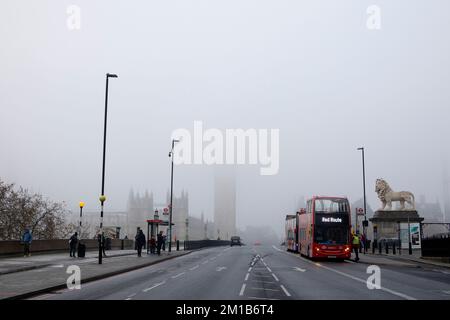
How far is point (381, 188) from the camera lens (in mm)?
61406

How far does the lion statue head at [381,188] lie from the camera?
60.7m

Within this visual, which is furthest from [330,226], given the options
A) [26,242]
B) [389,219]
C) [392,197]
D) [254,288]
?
[392,197]

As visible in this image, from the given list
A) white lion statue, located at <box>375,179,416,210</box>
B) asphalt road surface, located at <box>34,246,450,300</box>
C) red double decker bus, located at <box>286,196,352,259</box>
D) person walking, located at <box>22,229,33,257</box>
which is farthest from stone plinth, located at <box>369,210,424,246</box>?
person walking, located at <box>22,229,33,257</box>

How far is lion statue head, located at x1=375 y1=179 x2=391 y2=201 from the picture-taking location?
6066cm

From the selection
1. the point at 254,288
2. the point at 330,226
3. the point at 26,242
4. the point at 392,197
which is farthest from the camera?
the point at 392,197

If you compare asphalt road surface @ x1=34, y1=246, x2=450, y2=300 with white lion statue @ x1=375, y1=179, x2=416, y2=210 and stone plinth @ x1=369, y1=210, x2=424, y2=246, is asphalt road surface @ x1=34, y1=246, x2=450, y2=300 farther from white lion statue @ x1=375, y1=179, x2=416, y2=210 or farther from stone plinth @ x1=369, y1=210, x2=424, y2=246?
white lion statue @ x1=375, y1=179, x2=416, y2=210

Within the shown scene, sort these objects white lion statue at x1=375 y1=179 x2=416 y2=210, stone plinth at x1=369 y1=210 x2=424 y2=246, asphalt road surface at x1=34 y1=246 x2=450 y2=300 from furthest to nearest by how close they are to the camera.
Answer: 1. white lion statue at x1=375 y1=179 x2=416 y2=210
2. stone plinth at x1=369 y1=210 x2=424 y2=246
3. asphalt road surface at x1=34 y1=246 x2=450 y2=300

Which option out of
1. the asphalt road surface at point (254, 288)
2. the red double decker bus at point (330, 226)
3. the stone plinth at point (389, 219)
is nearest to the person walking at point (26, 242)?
the asphalt road surface at point (254, 288)

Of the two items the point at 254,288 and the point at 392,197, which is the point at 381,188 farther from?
the point at 254,288

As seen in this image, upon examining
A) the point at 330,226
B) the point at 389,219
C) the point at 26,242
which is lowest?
the point at 26,242

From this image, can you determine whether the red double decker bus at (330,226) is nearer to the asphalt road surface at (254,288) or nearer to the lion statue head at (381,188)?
the asphalt road surface at (254,288)

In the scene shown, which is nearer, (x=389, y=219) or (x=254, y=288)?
(x=254, y=288)

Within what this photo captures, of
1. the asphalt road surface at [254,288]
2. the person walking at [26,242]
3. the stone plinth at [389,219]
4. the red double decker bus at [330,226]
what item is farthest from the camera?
the stone plinth at [389,219]
